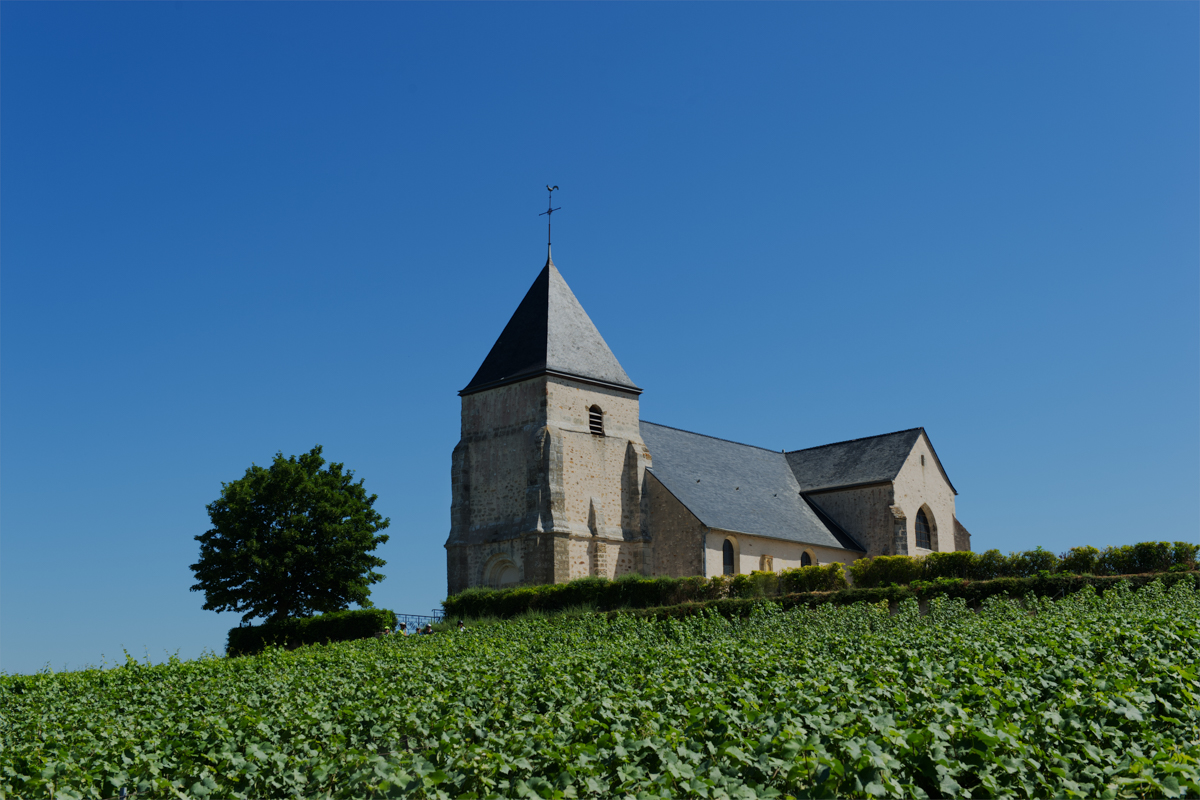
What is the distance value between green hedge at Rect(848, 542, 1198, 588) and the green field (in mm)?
5456

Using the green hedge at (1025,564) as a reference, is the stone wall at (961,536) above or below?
above

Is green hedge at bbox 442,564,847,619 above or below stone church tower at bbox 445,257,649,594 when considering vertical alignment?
below

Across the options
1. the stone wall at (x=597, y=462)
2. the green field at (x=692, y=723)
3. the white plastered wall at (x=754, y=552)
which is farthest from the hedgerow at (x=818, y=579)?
the green field at (x=692, y=723)

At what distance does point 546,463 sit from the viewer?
30.9m

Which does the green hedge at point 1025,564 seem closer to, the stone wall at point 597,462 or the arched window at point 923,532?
the stone wall at point 597,462

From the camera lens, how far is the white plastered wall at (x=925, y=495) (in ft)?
122

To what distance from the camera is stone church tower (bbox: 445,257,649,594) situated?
30828 millimetres

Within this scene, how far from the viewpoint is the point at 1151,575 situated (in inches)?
792

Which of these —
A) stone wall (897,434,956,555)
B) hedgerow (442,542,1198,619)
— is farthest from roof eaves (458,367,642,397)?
stone wall (897,434,956,555)

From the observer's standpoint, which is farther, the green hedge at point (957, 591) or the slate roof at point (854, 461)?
the slate roof at point (854, 461)

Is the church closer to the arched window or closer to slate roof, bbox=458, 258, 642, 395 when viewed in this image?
slate roof, bbox=458, 258, 642, 395

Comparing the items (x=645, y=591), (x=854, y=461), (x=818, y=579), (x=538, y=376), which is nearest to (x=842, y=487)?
(x=854, y=461)

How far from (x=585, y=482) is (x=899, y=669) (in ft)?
72.0

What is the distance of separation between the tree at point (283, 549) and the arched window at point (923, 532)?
19658 millimetres
